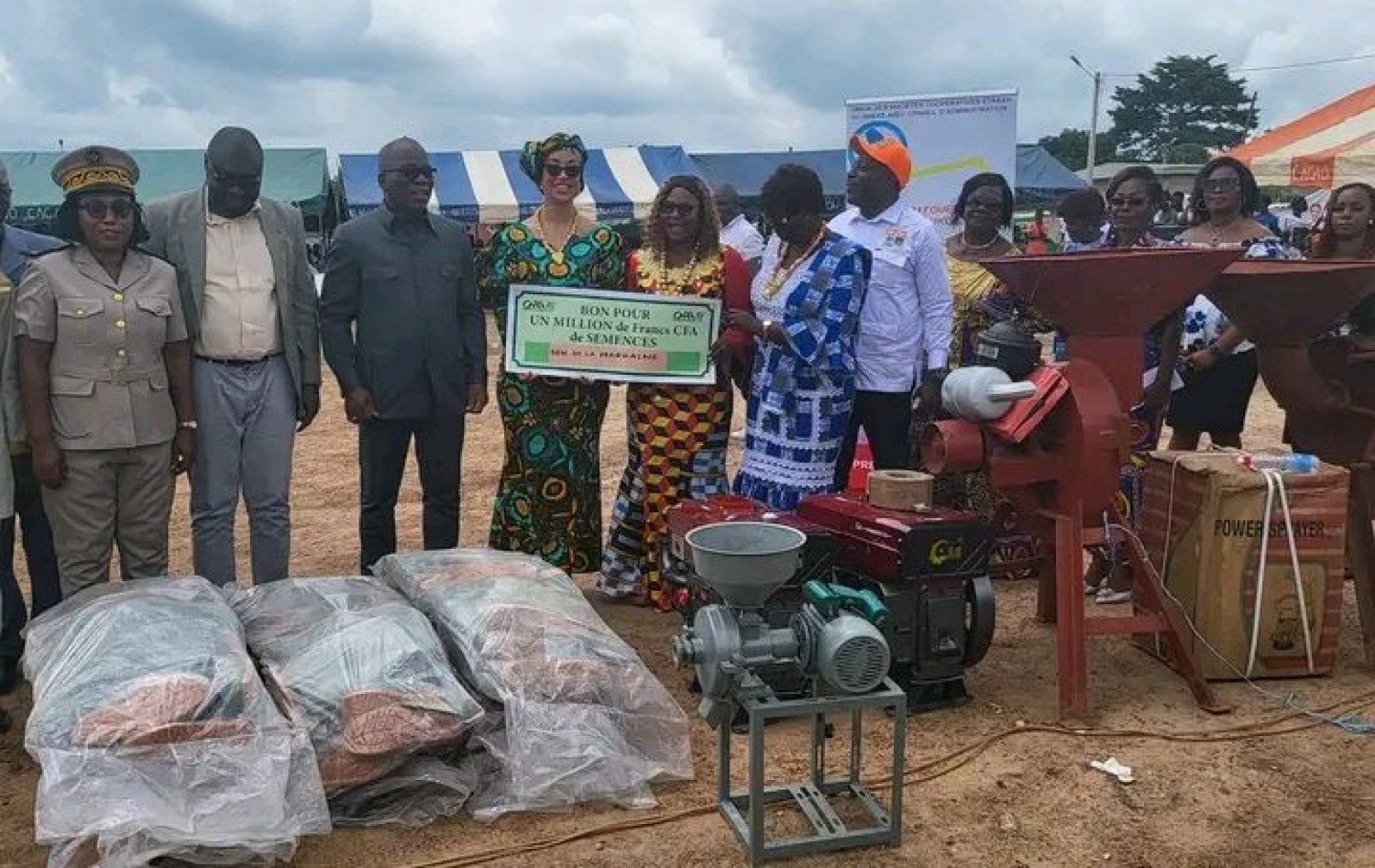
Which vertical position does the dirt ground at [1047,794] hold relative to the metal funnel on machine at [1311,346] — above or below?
below

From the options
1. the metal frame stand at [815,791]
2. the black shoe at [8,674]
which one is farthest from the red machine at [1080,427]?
the black shoe at [8,674]

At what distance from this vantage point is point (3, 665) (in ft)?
14.4

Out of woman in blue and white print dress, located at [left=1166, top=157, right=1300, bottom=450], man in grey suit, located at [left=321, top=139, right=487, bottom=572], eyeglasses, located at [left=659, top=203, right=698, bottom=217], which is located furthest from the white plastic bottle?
man in grey suit, located at [left=321, top=139, right=487, bottom=572]

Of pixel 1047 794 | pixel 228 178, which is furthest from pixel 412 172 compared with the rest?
pixel 1047 794

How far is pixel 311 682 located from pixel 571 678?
2.56ft

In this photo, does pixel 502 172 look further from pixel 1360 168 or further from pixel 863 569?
pixel 863 569

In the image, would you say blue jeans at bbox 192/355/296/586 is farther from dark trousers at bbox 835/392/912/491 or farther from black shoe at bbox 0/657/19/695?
dark trousers at bbox 835/392/912/491

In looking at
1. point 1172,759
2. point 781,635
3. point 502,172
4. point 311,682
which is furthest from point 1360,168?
point 502,172

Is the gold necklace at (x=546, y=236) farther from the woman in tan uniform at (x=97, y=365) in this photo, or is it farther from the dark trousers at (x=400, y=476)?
the woman in tan uniform at (x=97, y=365)

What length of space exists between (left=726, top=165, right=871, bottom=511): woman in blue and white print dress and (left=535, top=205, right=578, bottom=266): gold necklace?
821mm

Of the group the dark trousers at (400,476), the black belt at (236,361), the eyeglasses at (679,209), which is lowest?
the dark trousers at (400,476)

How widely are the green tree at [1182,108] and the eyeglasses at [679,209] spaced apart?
5832cm

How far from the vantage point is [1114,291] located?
4.03 metres

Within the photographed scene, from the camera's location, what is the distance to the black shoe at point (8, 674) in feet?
14.3
